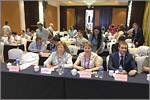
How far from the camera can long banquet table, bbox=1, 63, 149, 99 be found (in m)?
1.54

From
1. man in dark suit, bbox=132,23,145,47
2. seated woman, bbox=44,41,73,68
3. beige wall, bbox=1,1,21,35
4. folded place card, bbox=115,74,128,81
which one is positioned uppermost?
beige wall, bbox=1,1,21,35

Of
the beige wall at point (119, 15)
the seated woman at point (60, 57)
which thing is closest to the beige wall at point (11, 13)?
the seated woman at point (60, 57)

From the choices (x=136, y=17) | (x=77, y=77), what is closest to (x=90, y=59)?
(x=77, y=77)

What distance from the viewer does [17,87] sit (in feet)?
5.98

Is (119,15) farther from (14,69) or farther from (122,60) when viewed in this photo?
(14,69)

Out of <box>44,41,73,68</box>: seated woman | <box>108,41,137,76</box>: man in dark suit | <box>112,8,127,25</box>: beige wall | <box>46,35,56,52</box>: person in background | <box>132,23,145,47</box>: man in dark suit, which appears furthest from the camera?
<box>112,8,127,25</box>: beige wall

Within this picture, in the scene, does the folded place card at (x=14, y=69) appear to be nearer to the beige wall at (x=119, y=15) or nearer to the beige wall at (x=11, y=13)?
the beige wall at (x=11, y=13)

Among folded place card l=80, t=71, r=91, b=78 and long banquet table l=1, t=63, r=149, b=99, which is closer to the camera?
long banquet table l=1, t=63, r=149, b=99

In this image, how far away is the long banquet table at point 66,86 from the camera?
1.54 metres

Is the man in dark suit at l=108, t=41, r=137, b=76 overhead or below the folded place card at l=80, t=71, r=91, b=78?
overhead

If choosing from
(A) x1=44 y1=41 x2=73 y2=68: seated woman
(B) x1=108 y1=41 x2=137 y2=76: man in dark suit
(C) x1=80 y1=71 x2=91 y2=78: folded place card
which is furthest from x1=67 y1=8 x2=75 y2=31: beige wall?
(C) x1=80 y1=71 x2=91 y2=78: folded place card

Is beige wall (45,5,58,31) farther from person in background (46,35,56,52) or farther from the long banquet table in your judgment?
the long banquet table

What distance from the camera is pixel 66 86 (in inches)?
65.9

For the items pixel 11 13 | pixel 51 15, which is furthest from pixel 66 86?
pixel 51 15
